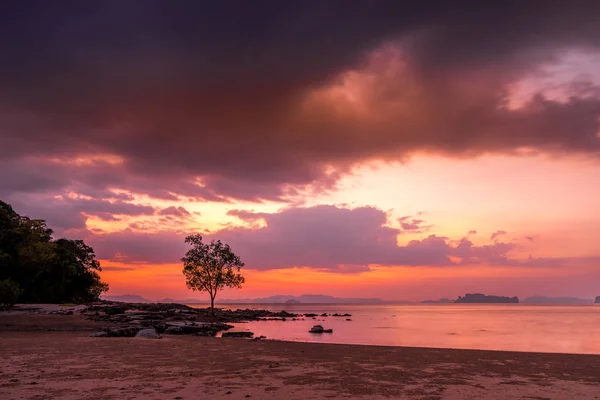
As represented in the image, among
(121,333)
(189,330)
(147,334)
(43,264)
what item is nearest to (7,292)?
(43,264)

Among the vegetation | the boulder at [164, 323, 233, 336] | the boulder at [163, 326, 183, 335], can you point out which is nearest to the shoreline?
the boulder at [163, 326, 183, 335]

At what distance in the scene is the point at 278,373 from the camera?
58.6ft

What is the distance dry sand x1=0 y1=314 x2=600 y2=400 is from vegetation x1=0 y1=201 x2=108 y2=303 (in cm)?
4469

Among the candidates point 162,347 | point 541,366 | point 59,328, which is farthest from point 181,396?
point 59,328

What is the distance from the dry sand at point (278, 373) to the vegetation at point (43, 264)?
1759 inches

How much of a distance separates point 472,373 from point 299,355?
9.57m

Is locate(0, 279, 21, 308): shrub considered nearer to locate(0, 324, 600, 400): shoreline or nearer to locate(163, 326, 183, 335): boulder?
locate(163, 326, 183, 335): boulder

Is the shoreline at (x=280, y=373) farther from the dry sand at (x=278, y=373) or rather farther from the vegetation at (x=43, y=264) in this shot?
the vegetation at (x=43, y=264)

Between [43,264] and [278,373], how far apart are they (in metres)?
75.4

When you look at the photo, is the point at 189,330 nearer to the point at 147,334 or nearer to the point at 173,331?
the point at 173,331

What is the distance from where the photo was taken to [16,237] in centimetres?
6675

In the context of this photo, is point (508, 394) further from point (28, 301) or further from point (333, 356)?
point (28, 301)

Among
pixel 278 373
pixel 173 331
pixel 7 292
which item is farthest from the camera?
pixel 7 292

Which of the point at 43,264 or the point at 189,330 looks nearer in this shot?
the point at 189,330
